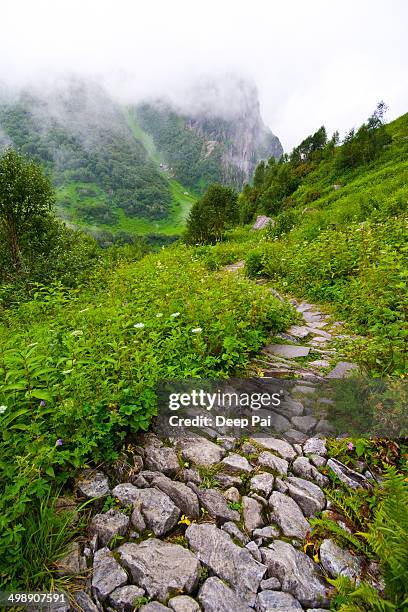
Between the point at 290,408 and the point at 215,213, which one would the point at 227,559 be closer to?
the point at 290,408

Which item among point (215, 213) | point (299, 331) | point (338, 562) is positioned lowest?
point (338, 562)

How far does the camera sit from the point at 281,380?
4020 millimetres

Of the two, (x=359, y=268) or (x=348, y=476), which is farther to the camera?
(x=359, y=268)

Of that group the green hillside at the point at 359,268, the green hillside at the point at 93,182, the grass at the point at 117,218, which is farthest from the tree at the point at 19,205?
the green hillside at the point at 93,182

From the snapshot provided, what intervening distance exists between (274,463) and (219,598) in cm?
122

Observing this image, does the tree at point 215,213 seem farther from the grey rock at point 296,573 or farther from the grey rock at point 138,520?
the grey rock at point 296,573

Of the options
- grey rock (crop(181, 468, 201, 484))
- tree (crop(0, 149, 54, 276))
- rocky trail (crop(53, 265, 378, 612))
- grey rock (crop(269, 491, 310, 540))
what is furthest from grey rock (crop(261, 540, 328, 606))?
tree (crop(0, 149, 54, 276))

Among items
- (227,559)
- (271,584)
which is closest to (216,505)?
(227,559)

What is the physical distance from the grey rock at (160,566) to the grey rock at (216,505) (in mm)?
363

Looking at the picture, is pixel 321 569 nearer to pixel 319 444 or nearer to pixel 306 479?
pixel 306 479

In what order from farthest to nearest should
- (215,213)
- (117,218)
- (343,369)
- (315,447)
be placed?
(117,218) < (215,213) < (343,369) < (315,447)

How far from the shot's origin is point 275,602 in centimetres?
210

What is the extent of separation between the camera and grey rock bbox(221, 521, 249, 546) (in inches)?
97.4

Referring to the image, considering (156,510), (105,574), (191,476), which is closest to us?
(105,574)
